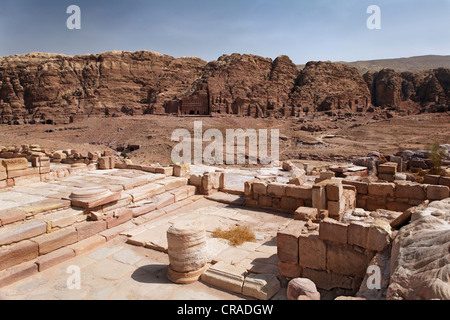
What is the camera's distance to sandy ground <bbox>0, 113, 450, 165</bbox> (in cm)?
2708

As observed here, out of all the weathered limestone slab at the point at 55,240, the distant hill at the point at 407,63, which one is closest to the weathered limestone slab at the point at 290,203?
the weathered limestone slab at the point at 55,240

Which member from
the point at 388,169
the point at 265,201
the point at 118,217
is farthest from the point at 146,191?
the point at 388,169

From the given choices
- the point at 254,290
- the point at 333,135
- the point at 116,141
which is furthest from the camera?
the point at 333,135

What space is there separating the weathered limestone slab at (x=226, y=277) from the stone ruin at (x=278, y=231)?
0.02 meters

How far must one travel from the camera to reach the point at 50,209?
6.73 metres

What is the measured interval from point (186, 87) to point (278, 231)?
6702 cm

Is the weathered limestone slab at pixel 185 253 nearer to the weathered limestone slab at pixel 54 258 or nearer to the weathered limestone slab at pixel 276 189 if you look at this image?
the weathered limestone slab at pixel 54 258

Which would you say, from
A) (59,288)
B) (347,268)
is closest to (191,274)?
(59,288)

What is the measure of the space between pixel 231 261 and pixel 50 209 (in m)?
4.40

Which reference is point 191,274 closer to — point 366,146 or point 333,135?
point 366,146

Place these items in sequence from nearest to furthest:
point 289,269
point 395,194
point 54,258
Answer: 1. point 289,269
2. point 54,258
3. point 395,194

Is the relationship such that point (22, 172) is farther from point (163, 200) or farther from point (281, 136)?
point (281, 136)

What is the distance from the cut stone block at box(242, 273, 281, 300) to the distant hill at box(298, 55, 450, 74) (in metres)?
149

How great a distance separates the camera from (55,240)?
231 inches
